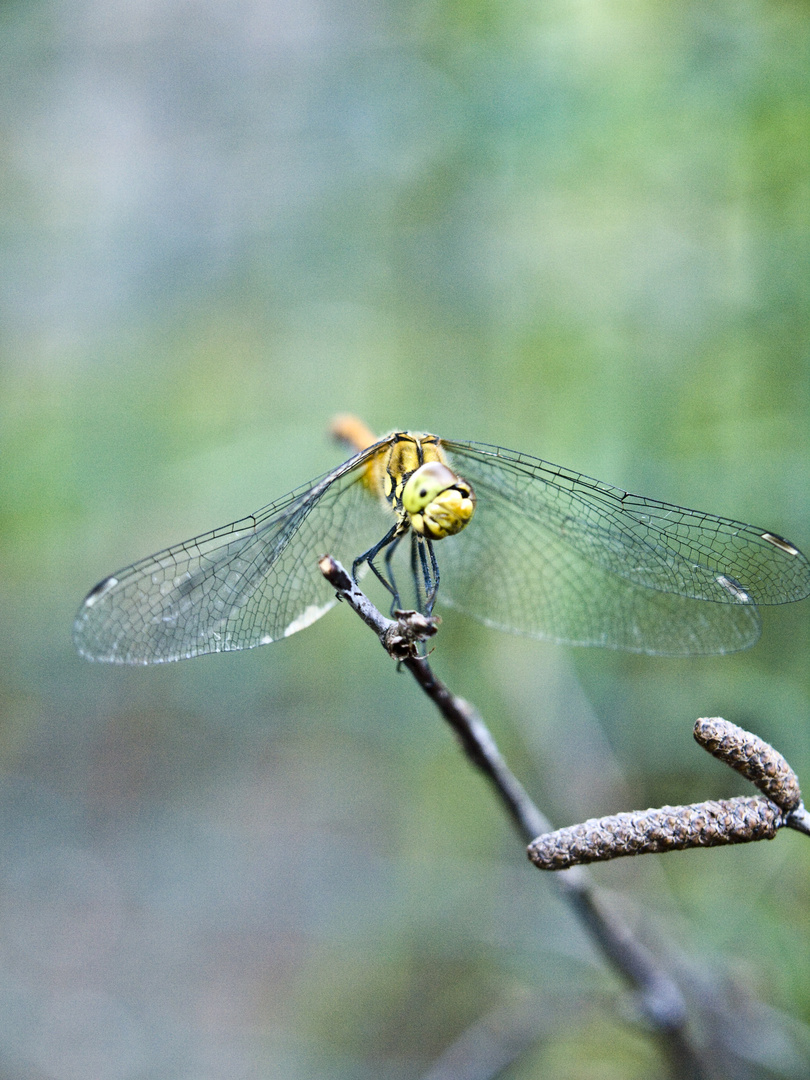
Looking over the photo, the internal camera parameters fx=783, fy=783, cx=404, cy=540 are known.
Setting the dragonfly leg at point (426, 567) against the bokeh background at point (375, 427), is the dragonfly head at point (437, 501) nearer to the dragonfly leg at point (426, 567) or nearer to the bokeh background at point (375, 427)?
the dragonfly leg at point (426, 567)

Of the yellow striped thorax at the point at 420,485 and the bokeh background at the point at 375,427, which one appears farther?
the bokeh background at the point at 375,427

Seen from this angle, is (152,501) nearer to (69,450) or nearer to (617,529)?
(69,450)

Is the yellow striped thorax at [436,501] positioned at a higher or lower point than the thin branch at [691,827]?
higher

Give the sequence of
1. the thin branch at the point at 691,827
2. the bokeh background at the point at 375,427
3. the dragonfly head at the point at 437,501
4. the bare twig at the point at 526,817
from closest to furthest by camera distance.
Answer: the thin branch at the point at 691,827
the bare twig at the point at 526,817
the dragonfly head at the point at 437,501
the bokeh background at the point at 375,427

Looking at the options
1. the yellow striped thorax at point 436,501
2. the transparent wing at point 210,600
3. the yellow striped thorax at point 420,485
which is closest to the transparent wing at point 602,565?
the yellow striped thorax at point 420,485

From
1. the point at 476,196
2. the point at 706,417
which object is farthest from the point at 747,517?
the point at 476,196

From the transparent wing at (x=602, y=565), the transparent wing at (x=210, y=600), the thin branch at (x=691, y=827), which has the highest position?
the transparent wing at (x=210, y=600)

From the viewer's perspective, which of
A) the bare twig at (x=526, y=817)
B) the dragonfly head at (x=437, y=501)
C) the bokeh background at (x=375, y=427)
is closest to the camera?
the bare twig at (x=526, y=817)
